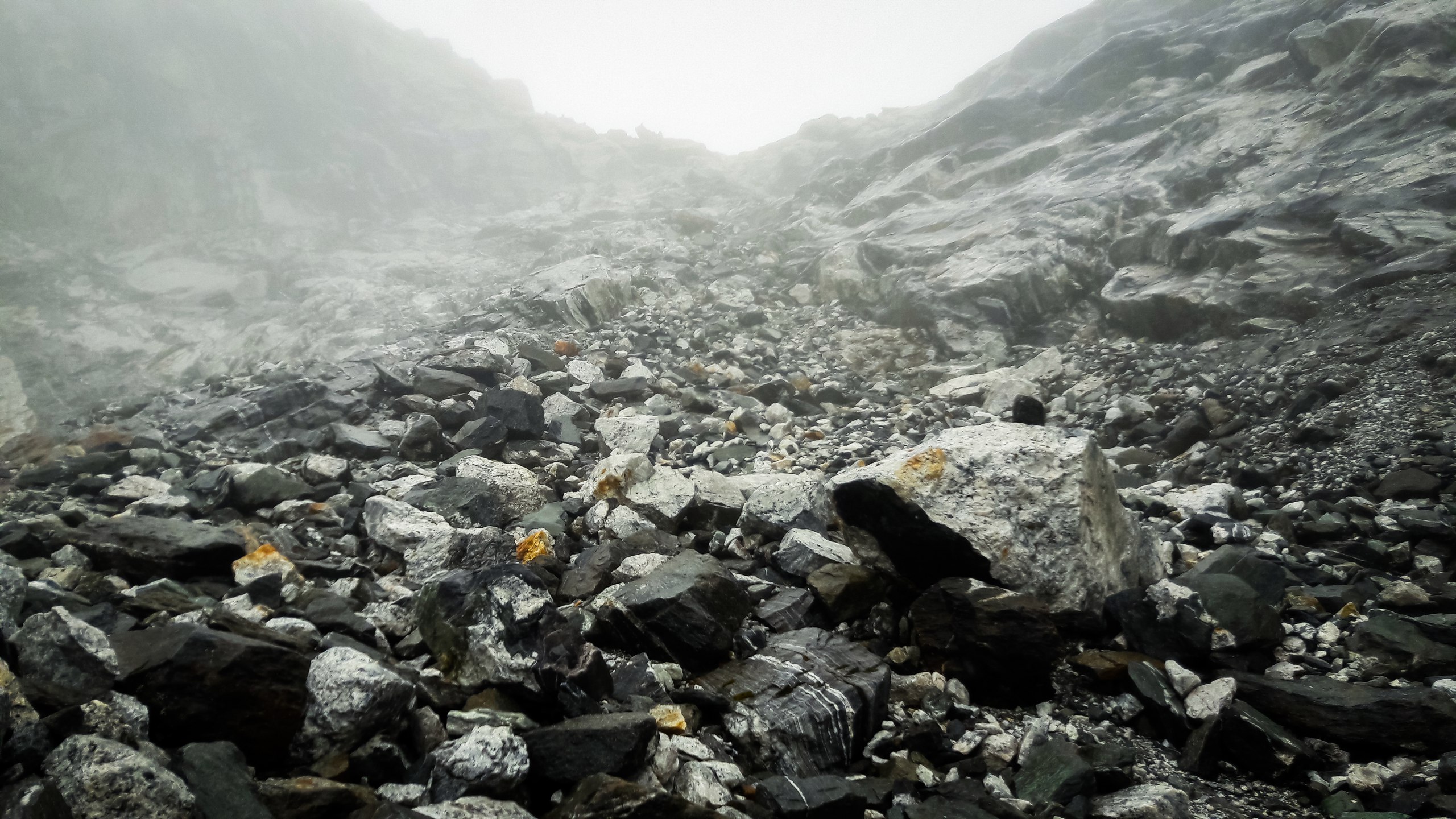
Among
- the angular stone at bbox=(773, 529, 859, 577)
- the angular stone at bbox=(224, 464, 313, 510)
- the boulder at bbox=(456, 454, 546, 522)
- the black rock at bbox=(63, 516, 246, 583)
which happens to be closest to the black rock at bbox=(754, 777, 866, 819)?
the angular stone at bbox=(773, 529, 859, 577)

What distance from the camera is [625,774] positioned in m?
1.93

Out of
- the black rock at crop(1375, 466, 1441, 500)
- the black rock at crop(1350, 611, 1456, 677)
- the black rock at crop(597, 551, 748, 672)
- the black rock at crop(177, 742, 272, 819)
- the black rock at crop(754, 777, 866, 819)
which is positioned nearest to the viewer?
the black rock at crop(177, 742, 272, 819)

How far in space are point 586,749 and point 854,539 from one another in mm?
1907

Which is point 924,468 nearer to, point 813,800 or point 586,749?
point 813,800

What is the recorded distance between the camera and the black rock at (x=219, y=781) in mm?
1568

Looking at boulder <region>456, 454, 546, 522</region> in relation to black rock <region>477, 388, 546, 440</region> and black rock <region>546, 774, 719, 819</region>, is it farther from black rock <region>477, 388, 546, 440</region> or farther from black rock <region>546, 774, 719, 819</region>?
black rock <region>546, 774, 719, 819</region>

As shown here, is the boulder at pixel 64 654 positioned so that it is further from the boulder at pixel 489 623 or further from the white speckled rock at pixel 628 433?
the white speckled rock at pixel 628 433

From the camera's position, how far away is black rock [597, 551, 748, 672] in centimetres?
270

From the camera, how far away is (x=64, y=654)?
1869 millimetres

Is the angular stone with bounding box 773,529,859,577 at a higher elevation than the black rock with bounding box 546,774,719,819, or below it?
below

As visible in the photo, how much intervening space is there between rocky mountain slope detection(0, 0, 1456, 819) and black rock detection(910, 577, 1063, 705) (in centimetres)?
2

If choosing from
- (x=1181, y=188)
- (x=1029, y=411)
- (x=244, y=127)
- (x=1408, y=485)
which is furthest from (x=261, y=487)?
(x=244, y=127)

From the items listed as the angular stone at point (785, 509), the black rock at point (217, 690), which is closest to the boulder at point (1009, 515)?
the angular stone at point (785, 509)

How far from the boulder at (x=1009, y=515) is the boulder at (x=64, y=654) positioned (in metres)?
2.98
